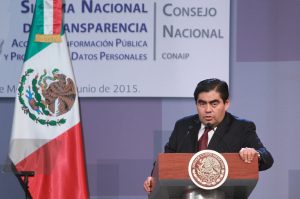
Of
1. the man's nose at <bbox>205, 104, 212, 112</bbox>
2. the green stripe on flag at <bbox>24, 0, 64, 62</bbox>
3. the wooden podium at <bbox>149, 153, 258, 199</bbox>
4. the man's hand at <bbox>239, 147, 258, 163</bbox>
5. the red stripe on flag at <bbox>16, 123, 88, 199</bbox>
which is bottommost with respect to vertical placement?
the red stripe on flag at <bbox>16, 123, 88, 199</bbox>

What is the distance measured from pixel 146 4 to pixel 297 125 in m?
1.48

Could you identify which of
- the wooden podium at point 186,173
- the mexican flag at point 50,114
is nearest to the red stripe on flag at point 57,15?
the mexican flag at point 50,114

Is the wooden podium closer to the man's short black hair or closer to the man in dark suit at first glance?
the man in dark suit

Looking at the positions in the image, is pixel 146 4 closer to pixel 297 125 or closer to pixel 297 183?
pixel 297 125

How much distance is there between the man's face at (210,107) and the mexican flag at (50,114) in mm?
1427

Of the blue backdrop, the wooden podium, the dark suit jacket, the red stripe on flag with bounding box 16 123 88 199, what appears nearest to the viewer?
the wooden podium

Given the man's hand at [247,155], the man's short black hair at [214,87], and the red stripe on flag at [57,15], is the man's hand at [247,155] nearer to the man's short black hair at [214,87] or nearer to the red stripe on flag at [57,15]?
the man's short black hair at [214,87]

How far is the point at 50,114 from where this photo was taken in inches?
160

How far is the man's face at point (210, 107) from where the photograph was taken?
285 centimetres

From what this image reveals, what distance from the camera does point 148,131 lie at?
458cm

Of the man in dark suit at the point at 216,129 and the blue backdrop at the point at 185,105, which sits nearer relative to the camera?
the man in dark suit at the point at 216,129

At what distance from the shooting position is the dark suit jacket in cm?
281

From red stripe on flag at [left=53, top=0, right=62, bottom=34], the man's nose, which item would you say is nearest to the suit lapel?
the man's nose

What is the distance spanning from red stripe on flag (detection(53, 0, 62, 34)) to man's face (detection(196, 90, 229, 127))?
156 cm
